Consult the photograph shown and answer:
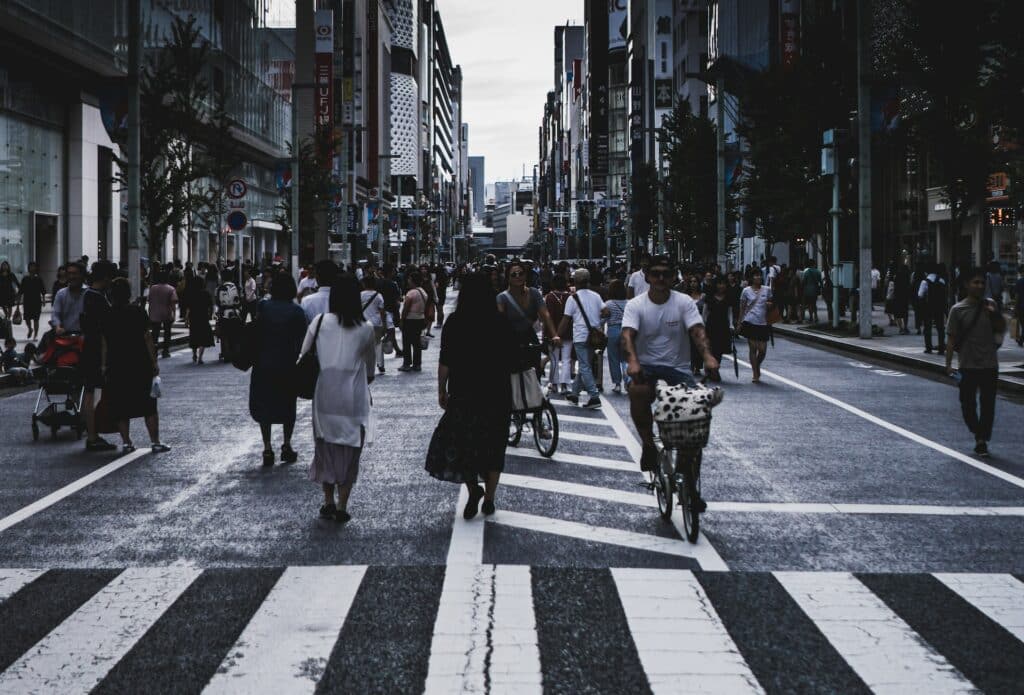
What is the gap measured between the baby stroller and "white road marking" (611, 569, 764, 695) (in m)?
8.07

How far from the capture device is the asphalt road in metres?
5.50

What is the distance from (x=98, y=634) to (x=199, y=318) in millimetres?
18858

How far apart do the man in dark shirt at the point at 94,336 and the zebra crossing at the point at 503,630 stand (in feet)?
17.0

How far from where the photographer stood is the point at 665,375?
355 inches

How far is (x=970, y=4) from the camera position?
28938mm

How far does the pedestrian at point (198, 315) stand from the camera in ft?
78.9

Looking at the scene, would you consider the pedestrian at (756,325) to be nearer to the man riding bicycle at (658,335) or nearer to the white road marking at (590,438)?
the white road marking at (590,438)

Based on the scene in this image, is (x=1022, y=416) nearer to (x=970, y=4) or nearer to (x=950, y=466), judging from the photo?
(x=950, y=466)

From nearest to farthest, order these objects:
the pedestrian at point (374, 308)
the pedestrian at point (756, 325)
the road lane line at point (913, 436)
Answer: the road lane line at point (913, 436) → the pedestrian at point (374, 308) → the pedestrian at point (756, 325)

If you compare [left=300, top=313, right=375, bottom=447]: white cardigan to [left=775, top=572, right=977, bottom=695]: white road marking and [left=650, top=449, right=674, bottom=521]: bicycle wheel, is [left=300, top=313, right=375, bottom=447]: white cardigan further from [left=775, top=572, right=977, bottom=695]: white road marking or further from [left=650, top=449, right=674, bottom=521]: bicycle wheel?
[left=775, top=572, right=977, bottom=695]: white road marking

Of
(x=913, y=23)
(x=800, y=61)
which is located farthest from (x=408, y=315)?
(x=800, y=61)

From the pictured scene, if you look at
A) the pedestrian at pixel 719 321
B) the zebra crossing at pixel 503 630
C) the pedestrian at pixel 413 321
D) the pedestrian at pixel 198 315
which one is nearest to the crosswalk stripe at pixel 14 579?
the zebra crossing at pixel 503 630

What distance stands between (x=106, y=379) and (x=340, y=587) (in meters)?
5.97

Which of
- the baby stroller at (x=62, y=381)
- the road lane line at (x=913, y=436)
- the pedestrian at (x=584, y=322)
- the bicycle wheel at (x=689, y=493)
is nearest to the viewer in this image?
the bicycle wheel at (x=689, y=493)
